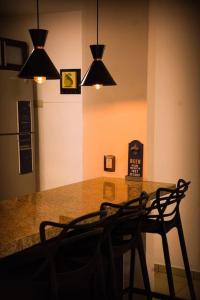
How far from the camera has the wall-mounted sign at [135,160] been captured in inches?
143

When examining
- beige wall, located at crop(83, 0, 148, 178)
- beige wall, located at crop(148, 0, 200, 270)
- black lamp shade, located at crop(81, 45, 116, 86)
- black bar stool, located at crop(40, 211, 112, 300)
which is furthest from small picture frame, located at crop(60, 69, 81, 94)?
black bar stool, located at crop(40, 211, 112, 300)

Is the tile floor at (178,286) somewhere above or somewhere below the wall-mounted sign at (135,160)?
below

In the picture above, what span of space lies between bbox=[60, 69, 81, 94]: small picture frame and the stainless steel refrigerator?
453 mm

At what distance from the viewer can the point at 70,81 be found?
410 centimetres

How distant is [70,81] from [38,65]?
59.4 inches

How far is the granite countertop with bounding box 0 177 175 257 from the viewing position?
195 cm

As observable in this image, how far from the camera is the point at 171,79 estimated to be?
4.13 metres

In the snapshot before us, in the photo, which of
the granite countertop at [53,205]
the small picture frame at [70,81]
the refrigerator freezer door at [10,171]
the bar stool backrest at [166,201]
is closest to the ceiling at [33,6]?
the small picture frame at [70,81]

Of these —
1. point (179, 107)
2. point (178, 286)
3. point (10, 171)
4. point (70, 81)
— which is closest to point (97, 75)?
point (70, 81)

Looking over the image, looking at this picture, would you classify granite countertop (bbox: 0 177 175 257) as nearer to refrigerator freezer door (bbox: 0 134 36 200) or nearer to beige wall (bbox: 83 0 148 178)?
beige wall (bbox: 83 0 148 178)

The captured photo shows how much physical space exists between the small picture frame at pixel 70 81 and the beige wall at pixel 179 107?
28.7 inches

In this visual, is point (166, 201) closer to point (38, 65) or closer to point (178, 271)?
point (38, 65)

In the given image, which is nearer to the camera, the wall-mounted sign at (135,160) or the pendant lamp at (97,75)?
the pendant lamp at (97,75)

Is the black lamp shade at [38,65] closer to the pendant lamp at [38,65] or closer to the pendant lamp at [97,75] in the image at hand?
the pendant lamp at [38,65]
